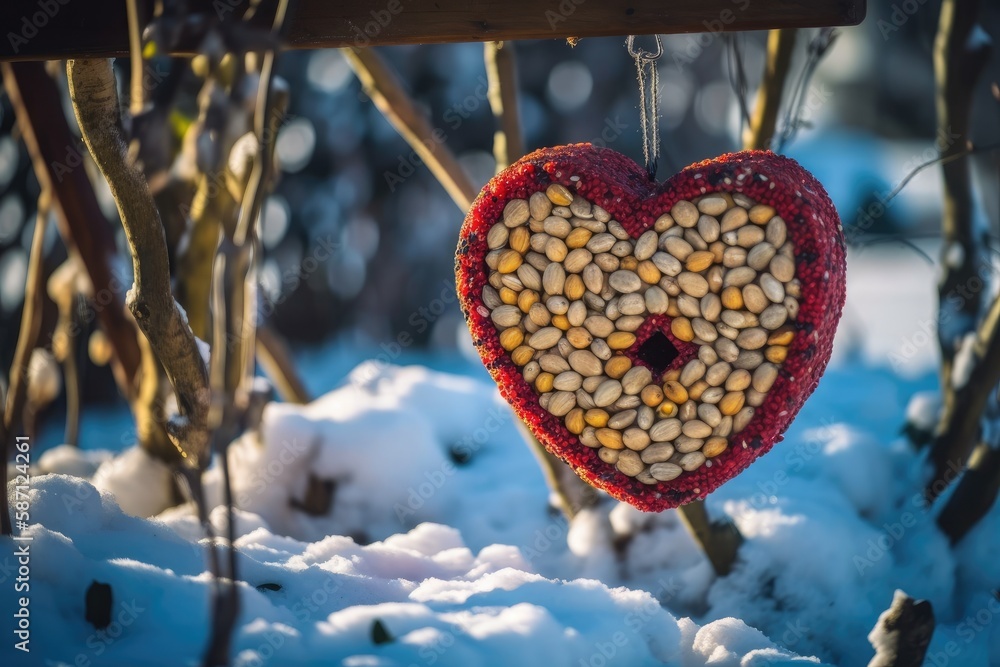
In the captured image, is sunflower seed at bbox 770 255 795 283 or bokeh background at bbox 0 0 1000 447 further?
bokeh background at bbox 0 0 1000 447

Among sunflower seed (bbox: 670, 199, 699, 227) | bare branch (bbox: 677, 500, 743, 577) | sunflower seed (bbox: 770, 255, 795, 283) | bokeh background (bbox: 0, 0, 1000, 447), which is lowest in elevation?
bare branch (bbox: 677, 500, 743, 577)

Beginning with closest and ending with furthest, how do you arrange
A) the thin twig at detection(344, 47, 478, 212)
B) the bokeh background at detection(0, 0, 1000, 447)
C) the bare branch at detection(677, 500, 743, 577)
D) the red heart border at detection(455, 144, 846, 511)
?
Answer: the red heart border at detection(455, 144, 846, 511), the bare branch at detection(677, 500, 743, 577), the thin twig at detection(344, 47, 478, 212), the bokeh background at detection(0, 0, 1000, 447)

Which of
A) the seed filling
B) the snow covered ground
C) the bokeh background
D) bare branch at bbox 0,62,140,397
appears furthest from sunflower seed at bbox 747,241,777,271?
the bokeh background

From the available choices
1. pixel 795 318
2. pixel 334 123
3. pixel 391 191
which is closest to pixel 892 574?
pixel 795 318

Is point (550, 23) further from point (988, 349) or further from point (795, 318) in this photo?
point (988, 349)

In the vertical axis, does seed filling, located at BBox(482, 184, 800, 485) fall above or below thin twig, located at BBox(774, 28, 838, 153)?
below

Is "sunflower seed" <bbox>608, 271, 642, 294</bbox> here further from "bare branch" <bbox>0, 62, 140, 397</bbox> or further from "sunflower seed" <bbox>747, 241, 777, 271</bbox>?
"bare branch" <bbox>0, 62, 140, 397</bbox>
